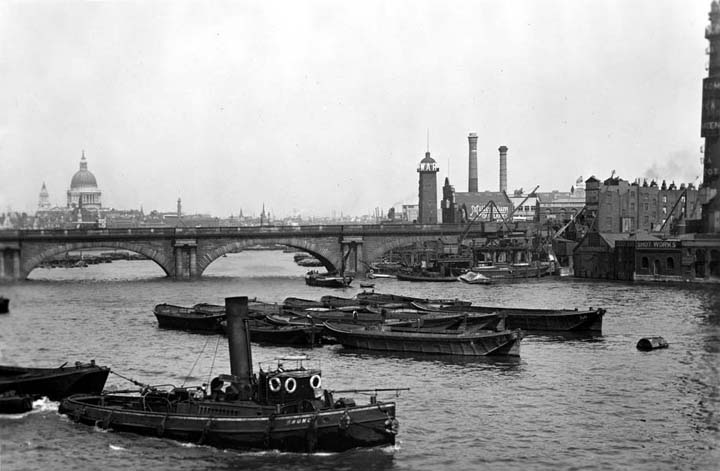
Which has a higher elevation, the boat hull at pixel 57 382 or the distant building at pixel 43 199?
the distant building at pixel 43 199

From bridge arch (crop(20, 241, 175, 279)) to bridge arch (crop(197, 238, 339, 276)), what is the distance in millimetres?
4445

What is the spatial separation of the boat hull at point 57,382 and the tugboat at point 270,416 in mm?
6724

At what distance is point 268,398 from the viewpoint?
34.7 m

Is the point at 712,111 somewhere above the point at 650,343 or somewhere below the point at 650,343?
above

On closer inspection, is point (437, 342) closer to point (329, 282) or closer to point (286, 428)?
point (286, 428)

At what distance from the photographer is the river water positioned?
Result: 115 ft

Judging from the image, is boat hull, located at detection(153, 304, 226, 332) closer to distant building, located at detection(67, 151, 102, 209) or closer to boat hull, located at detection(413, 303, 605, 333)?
distant building, located at detection(67, 151, 102, 209)

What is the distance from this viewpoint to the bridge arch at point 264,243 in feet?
396

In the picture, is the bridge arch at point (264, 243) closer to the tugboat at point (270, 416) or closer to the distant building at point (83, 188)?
the distant building at point (83, 188)

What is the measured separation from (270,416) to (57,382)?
14147mm

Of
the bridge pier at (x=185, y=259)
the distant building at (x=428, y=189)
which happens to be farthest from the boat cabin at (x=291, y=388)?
the distant building at (x=428, y=189)

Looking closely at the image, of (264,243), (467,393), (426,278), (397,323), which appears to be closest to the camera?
(467,393)

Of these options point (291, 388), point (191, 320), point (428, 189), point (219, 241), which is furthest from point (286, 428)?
point (428, 189)

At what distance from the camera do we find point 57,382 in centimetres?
4275
